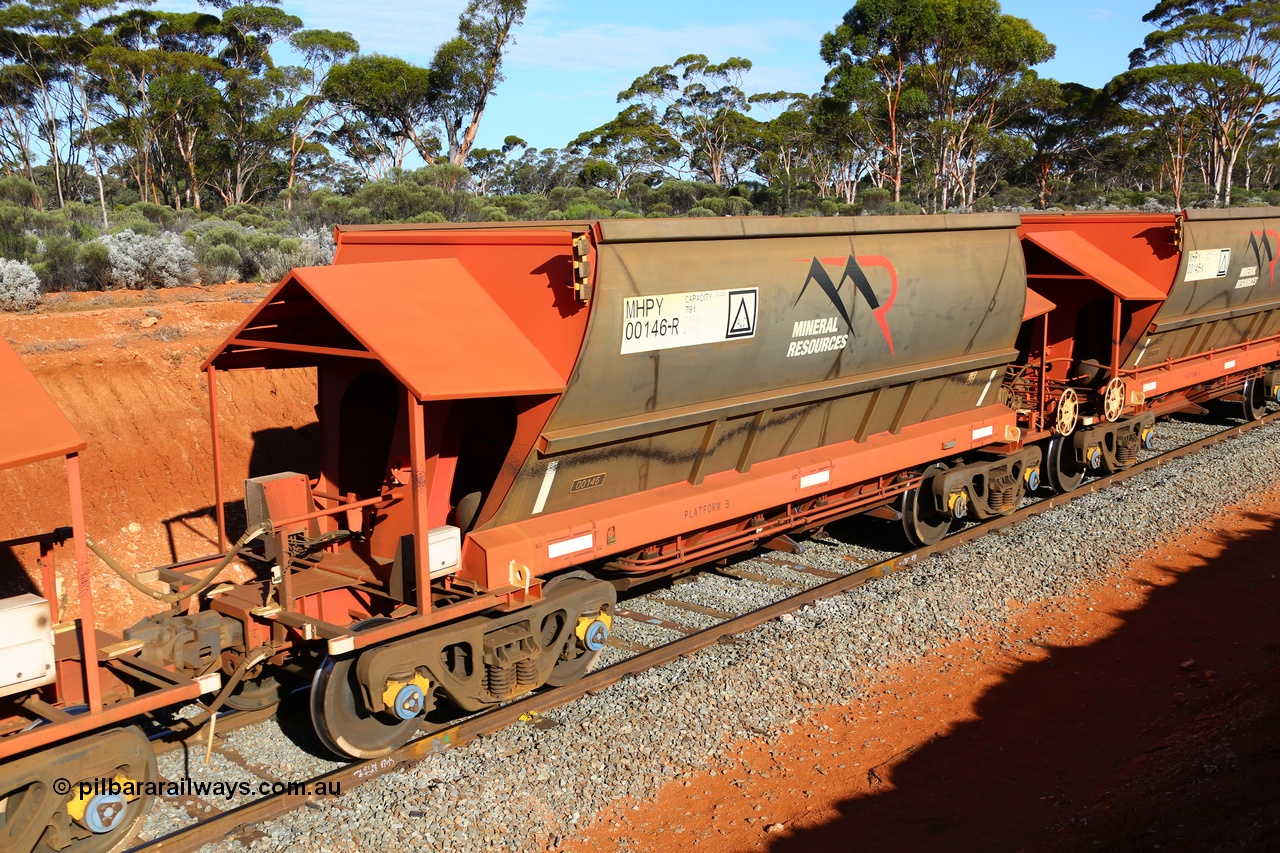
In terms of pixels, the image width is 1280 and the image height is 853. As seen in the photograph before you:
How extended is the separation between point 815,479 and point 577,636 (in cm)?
280

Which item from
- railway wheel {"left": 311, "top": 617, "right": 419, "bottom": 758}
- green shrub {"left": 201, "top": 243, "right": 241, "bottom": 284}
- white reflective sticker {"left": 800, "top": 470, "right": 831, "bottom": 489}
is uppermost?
green shrub {"left": 201, "top": 243, "right": 241, "bottom": 284}

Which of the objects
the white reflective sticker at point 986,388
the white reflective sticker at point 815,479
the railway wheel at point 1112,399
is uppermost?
the white reflective sticker at point 986,388

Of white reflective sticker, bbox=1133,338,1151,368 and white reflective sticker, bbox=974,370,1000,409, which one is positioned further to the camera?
white reflective sticker, bbox=1133,338,1151,368

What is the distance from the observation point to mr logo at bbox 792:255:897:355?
27.2ft

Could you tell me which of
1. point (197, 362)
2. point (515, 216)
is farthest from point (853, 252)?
point (515, 216)

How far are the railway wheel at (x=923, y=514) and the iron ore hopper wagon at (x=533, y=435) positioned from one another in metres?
0.41

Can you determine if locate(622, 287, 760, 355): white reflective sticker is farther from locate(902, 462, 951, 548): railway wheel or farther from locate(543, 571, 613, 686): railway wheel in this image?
locate(902, 462, 951, 548): railway wheel

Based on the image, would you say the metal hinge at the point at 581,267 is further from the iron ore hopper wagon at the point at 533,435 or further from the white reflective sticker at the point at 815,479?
the white reflective sticker at the point at 815,479

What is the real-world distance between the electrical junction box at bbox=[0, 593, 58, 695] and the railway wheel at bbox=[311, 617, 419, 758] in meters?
1.45

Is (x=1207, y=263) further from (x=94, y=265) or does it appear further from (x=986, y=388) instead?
(x=94, y=265)

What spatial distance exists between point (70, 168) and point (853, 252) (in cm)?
4536

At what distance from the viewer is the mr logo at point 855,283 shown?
8.29m

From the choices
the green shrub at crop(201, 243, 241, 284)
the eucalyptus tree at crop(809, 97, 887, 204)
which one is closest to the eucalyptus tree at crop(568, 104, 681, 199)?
the eucalyptus tree at crop(809, 97, 887, 204)

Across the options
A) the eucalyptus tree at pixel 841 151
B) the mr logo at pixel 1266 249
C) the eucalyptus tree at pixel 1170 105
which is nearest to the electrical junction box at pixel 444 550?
the mr logo at pixel 1266 249
